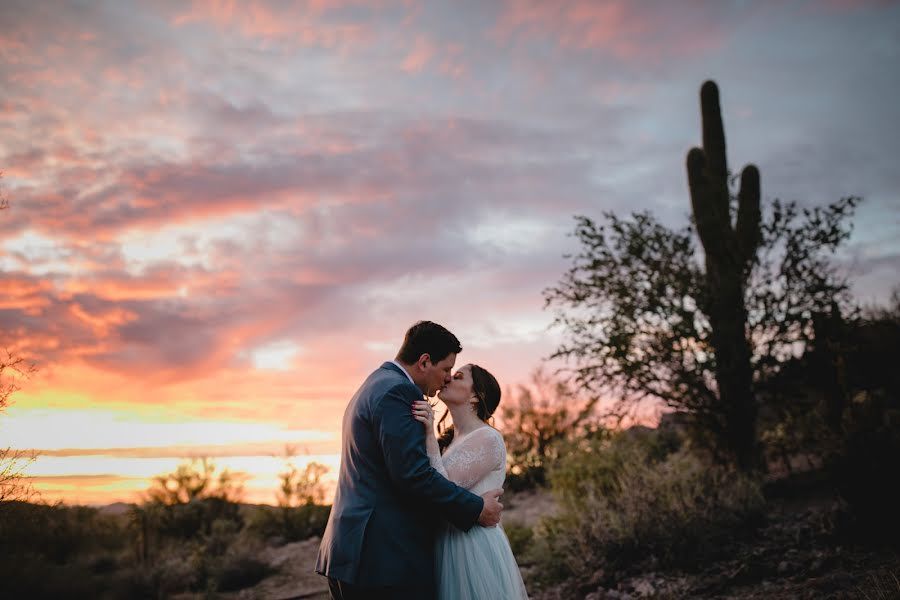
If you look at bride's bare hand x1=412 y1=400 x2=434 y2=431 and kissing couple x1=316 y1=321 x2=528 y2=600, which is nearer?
kissing couple x1=316 y1=321 x2=528 y2=600

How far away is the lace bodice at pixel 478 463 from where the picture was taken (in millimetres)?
4516

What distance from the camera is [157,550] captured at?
591 inches

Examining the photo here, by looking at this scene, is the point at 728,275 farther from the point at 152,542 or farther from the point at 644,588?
the point at 152,542

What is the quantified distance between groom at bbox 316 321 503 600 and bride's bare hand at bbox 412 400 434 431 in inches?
1.8

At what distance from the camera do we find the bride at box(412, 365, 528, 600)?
4.10m

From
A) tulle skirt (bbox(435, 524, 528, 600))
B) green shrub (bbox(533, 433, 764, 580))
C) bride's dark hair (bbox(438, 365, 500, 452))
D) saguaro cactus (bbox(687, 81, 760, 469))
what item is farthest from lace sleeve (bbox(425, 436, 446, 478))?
saguaro cactus (bbox(687, 81, 760, 469))

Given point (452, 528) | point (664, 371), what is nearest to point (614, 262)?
point (664, 371)

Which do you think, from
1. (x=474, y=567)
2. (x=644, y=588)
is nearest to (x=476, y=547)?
(x=474, y=567)

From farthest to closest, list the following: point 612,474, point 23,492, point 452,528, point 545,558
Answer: point 612,474
point 545,558
point 23,492
point 452,528

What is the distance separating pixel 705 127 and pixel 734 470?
7936 mm

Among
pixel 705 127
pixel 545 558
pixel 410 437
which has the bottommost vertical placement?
pixel 545 558

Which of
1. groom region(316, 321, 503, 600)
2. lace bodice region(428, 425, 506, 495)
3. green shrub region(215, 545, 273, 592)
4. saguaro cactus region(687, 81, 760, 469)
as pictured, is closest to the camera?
groom region(316, 321, 503, 600)

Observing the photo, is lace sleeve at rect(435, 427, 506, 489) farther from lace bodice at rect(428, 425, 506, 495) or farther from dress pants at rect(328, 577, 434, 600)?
dress pants at rect(328, 577, 434, 600)

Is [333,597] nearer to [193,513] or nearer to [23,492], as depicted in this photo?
[23,492]
